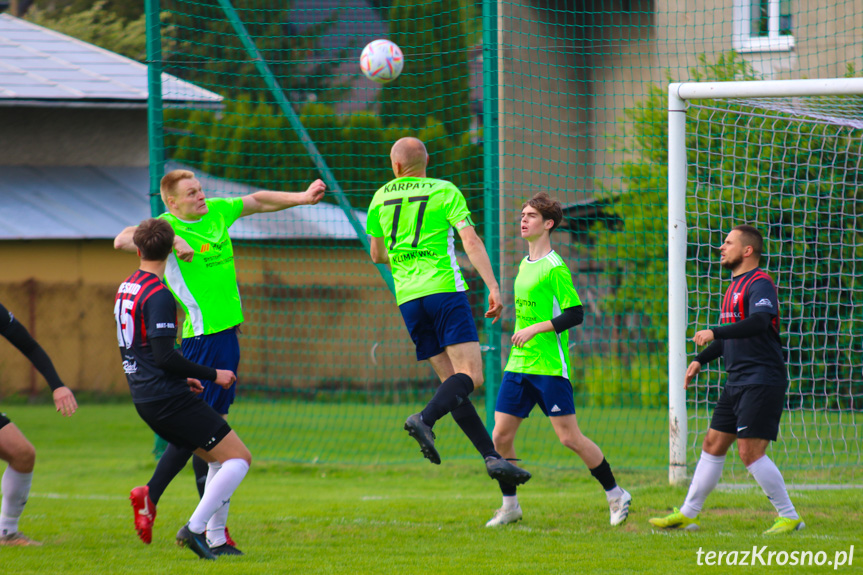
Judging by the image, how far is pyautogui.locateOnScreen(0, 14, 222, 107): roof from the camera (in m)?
13.7

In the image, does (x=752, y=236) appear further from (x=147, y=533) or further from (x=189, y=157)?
(x=189, y=157)

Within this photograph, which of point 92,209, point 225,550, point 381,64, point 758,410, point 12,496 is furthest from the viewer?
point 92,209

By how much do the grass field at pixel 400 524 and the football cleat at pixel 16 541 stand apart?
4.8 inches

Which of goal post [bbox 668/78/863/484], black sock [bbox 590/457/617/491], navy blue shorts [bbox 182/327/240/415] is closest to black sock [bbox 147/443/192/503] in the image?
navy blue shorts [bbox 182/327/240/415]

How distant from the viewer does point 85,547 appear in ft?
18.3

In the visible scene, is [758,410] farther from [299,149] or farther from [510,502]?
[299,149]

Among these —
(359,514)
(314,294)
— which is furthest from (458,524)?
(314,294)

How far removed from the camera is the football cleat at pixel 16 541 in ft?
18.2

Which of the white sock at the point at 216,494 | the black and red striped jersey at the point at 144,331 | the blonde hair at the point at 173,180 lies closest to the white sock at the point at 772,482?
the white sock at the point at 216,494

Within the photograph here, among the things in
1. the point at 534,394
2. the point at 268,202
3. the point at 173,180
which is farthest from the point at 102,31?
the point at 534,394

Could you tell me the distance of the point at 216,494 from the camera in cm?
504

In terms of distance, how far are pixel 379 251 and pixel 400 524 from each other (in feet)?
6.02

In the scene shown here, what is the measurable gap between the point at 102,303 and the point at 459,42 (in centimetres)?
808

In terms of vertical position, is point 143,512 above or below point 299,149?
below
